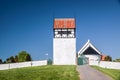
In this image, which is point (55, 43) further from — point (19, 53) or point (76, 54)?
point (19, 53)

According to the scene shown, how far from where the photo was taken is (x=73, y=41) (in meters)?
54.5

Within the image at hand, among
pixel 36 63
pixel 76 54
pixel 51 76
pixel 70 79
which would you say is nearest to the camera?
pixel 70 79

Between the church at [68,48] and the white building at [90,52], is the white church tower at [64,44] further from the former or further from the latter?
the white building at [90,52]

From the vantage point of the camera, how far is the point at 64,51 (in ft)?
178

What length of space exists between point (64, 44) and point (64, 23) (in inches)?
180

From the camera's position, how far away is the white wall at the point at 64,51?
53.9m

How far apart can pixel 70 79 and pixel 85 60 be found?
94.3ft

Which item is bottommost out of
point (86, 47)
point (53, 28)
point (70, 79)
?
point (70, 79)

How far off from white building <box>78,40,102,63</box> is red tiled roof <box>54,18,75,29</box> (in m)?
4.79

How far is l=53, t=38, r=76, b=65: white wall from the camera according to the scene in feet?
177

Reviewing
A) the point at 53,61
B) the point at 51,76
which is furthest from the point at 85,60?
the point at 51,76

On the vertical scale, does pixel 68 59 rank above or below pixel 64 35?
below

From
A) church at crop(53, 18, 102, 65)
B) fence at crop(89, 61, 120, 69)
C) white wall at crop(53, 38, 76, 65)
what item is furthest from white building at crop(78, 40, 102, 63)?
fence at crop(89, 61, 120, 69)

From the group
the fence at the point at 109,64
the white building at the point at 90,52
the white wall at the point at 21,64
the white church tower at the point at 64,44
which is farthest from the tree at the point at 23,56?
the fence at the point at 109,64
